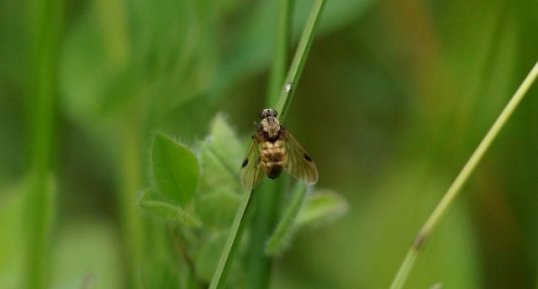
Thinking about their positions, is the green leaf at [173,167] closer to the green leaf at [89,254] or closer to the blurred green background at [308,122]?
the blurred green background at [308,122]

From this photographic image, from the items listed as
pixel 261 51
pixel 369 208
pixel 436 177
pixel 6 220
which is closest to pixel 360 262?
pixel 369 208

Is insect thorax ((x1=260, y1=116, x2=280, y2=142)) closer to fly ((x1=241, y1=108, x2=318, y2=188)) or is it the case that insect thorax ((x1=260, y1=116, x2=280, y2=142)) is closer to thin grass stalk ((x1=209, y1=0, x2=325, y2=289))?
fly ((x1=241, y1=108, x2=318, y2=188))

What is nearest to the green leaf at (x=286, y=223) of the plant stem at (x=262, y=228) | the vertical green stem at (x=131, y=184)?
the plant stem at (x=262, y=228)

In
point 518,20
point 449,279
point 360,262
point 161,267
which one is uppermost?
point 518,20

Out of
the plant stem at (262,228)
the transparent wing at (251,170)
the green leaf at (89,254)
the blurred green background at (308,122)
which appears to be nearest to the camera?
the transparent wing at (251,170)

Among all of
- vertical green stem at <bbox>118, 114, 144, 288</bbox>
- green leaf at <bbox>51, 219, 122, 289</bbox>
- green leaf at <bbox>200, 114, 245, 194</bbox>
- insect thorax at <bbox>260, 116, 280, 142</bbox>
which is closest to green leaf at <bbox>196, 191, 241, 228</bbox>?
green leaf at <bbox>200, 114, 245, 194</bbox>

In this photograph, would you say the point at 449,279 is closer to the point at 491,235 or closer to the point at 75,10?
the point at 491,235

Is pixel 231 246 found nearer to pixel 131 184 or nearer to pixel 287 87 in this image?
pixel 287 87
